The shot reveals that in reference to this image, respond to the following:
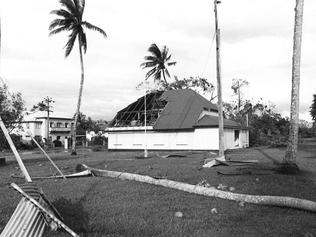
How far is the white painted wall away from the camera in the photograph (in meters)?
37.8

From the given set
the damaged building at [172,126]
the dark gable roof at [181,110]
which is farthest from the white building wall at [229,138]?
the dark gable roof at [181,110]

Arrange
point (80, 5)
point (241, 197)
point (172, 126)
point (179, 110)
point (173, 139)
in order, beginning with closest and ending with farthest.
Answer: point (241, 197)
point (80, 5)
point (172, 126)
point (173, 139)
point (179, 110)

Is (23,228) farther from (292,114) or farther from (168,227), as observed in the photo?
(292,114)

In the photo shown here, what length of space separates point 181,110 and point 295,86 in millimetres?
28458

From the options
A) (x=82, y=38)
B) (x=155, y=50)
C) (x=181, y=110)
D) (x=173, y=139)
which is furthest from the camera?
(x=155, y=50)

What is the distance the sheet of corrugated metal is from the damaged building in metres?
32.4

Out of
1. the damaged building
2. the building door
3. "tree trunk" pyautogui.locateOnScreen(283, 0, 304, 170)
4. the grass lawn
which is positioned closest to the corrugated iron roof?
the damaged building

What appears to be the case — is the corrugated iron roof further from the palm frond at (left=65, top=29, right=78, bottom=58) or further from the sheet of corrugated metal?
the sheet of corrugated metal

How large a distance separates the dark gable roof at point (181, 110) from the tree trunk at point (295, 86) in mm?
24776

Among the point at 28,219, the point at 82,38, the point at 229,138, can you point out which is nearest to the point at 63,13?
the point at 82,38

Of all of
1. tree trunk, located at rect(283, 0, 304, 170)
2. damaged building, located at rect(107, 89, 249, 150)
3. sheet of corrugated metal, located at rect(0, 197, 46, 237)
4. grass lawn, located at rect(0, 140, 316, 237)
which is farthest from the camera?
damaged building, located at rect(107, 89, 249, 150)

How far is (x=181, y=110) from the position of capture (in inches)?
1668

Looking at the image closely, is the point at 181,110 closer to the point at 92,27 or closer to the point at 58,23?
the point at 92,27

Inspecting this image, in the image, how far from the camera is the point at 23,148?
6372 cm
